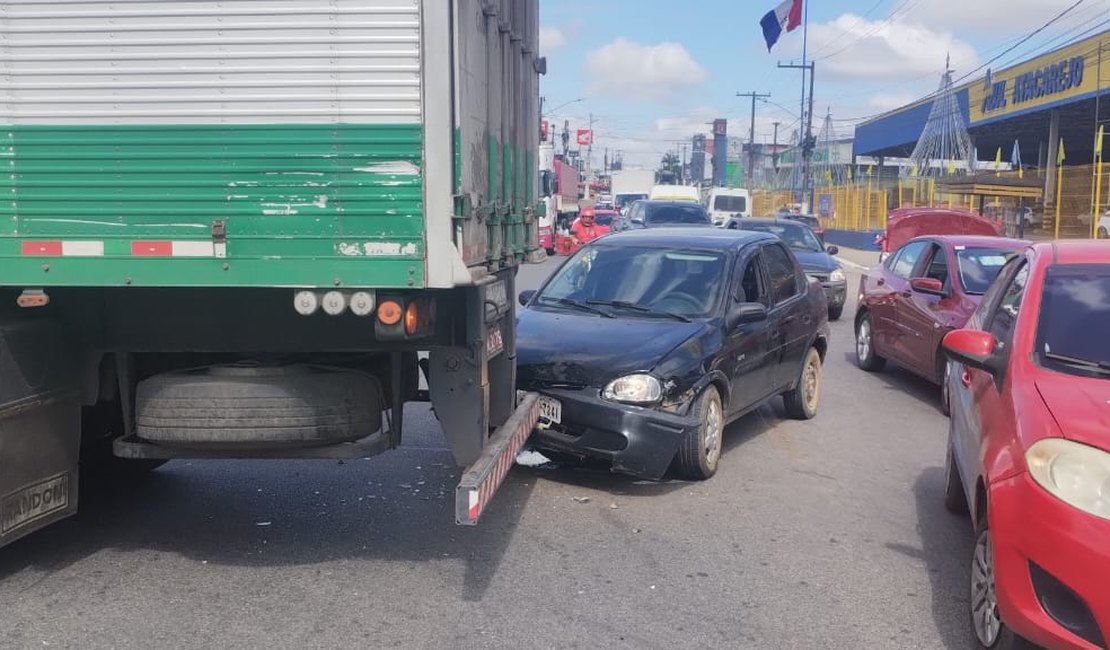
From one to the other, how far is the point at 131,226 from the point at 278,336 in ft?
2.76

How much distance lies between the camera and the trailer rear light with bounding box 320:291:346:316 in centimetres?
441

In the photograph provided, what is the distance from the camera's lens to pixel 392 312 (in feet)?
14.9

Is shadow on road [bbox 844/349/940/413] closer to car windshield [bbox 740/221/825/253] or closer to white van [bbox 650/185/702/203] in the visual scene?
car windshield [bbox 740/221/825/253]

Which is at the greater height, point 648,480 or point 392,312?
point 392,312

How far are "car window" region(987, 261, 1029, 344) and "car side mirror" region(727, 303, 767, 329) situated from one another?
1.87 metres

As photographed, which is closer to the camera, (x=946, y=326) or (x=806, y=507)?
(x=806, y=507)

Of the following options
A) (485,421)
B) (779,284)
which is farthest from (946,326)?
(485,421)

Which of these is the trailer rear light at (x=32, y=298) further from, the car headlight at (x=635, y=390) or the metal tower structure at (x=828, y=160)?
the metal tower structure at (x=828, y=160)


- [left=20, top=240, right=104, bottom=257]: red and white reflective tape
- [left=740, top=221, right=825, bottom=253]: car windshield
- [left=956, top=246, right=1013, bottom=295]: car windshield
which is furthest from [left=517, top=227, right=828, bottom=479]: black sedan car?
[left=740, top=221, right=825, bottom=253]: car windshield

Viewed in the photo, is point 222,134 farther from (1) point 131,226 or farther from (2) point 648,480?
(2) point 648,480

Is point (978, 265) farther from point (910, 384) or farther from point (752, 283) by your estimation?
point (752, 283)

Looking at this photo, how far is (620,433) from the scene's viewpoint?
640cm

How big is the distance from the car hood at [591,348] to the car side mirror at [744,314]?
268mm

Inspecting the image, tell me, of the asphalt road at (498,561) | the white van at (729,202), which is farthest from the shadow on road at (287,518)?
the white van at (729,202)
